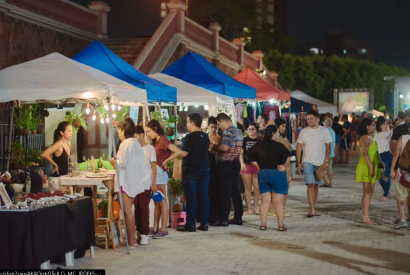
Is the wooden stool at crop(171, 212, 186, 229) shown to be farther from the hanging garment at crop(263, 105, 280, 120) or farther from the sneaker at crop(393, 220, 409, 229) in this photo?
the hanging garment at crop(263, 105, 280, 120)

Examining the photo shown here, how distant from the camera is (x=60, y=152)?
417 inches

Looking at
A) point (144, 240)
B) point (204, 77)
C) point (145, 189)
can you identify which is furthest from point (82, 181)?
point (204, 77)

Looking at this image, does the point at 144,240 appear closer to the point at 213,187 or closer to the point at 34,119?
the point at 213,187

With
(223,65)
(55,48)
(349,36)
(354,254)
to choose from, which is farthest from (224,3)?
(349,36)

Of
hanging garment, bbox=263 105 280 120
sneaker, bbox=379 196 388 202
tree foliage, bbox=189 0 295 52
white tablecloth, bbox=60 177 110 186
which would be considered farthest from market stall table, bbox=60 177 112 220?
tree foliage, bbox=189 0 295 52

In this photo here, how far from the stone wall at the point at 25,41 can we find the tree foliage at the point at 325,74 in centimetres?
3984

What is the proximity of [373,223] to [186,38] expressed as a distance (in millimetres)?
14560

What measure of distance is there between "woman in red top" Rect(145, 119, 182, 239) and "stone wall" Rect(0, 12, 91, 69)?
795cm

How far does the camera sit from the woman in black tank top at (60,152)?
10484 millimetres

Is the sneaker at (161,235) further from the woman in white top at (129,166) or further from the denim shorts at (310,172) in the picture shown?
the denim shorts at (310,172)

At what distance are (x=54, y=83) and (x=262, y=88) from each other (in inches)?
509

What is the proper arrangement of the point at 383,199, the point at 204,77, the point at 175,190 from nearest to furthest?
the point at 175,190
the point at 383,199
the point at 204,77

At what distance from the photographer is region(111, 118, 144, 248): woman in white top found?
9.08m

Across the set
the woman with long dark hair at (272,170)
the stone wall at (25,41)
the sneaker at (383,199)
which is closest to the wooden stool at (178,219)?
the woman with long dark hair at (272,170)
